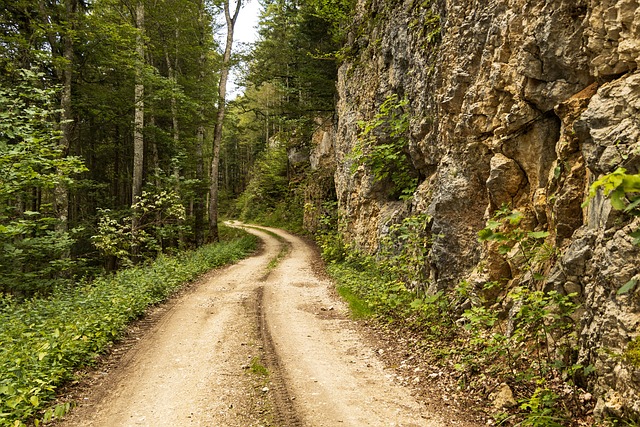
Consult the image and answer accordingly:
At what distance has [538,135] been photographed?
6055mm

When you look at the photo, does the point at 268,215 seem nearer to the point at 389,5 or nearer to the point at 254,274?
the point at 254,274

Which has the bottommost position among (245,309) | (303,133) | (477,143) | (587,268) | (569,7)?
(245,309)

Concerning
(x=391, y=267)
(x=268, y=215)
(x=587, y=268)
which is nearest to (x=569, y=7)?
(x=587, y=268)

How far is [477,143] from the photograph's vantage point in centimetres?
749

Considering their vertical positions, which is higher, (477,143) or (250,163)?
(250,163)

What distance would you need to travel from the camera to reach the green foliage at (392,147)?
11617 mm

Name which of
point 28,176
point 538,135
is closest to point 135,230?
point 28,176

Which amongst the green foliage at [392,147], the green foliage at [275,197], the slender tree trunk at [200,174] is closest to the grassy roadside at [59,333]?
the green foliage at [392,147]

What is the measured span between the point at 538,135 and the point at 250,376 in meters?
6.18

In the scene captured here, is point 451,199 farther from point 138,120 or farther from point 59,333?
point 138,120

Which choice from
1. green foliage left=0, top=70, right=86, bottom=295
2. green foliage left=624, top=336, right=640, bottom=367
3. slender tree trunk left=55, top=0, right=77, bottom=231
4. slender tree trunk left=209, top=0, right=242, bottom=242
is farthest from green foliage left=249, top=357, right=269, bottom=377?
slender tree trunk left=209, top=0, right=242, bottom=242

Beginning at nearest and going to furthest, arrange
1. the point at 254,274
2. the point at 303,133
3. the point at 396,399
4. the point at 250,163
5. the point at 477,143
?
the point at 396,399 < the point at 477,143 < the point at 254,274 < the point at 303,133 < the point at 250,163

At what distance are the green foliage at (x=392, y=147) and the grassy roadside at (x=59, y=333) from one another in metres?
8.05

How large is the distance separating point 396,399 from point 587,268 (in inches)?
118
